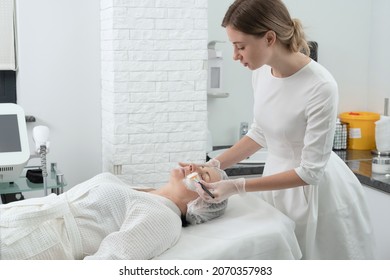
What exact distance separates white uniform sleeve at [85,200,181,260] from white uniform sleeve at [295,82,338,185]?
427 millimetres

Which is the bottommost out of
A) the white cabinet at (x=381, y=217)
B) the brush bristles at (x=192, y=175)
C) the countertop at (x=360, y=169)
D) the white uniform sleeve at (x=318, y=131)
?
the white cabinet at (x=381, y=217)

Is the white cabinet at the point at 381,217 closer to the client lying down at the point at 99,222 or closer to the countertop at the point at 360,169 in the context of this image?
the countertop at the point at 360,169

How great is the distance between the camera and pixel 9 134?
7.77 ft

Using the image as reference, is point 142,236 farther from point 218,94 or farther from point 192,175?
point 218,94

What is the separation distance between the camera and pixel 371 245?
2.06m

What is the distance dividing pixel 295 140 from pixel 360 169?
3.93 ft

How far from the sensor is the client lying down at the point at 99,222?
5.51 feet

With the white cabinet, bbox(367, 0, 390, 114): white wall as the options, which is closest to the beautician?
the white cabinet

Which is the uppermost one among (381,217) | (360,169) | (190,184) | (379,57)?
(379,57)

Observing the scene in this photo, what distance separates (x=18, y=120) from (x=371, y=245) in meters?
1.46

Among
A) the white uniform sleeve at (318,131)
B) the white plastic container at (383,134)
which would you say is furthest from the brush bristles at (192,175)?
the white plastic container at (383,134)

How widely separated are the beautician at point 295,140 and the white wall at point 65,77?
118 centimetres

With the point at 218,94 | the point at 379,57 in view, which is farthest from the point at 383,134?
the point at 218,94
